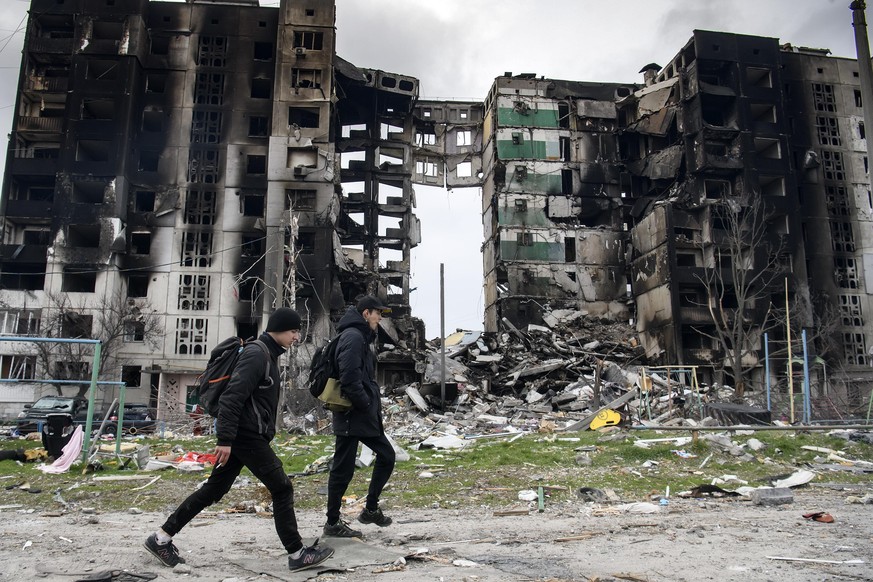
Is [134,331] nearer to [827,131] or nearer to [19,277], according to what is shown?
[19,277]

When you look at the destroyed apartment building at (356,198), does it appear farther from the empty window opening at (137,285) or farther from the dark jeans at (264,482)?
the dark jeans at (264,482)

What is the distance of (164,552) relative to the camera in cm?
410

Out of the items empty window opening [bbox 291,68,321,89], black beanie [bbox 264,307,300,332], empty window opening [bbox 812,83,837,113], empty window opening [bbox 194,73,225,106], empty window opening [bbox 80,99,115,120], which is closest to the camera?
black beanie [bbox 264,307,300,332]

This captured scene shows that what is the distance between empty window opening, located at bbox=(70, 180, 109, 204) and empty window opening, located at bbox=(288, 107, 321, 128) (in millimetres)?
11848

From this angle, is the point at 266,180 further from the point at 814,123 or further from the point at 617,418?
the point at 814,123

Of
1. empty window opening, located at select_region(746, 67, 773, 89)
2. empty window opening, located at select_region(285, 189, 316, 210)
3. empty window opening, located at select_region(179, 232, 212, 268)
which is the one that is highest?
empty window opening, located at select_region(746, 67, 773, 89)

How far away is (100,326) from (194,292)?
17.6 ft

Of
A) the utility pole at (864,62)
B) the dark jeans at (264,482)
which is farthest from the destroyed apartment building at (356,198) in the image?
the dark jeans at (264,482)

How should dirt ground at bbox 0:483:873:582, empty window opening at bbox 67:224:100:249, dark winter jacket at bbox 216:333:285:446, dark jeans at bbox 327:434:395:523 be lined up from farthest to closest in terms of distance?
empty window opening at bbox 67:224:100:249 < dark jeans at bbox 327:434:395:523 < dark winter jacket at bbox 216:333:285:446 < dirt ground at bbox 0:483:873:582

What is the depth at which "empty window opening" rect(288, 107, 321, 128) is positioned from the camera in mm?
41062

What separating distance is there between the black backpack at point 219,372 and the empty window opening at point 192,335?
3528 cm

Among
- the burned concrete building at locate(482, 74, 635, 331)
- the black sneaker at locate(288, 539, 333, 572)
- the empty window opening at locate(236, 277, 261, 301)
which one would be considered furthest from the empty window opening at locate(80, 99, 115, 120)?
the black sneaker at locate(288, 539, 333, 572)

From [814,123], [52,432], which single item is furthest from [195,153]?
[814,123]

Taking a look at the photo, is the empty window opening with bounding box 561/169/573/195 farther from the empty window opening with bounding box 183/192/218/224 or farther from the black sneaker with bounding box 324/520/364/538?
the black sneaker with bounding box 324/520/364/538
